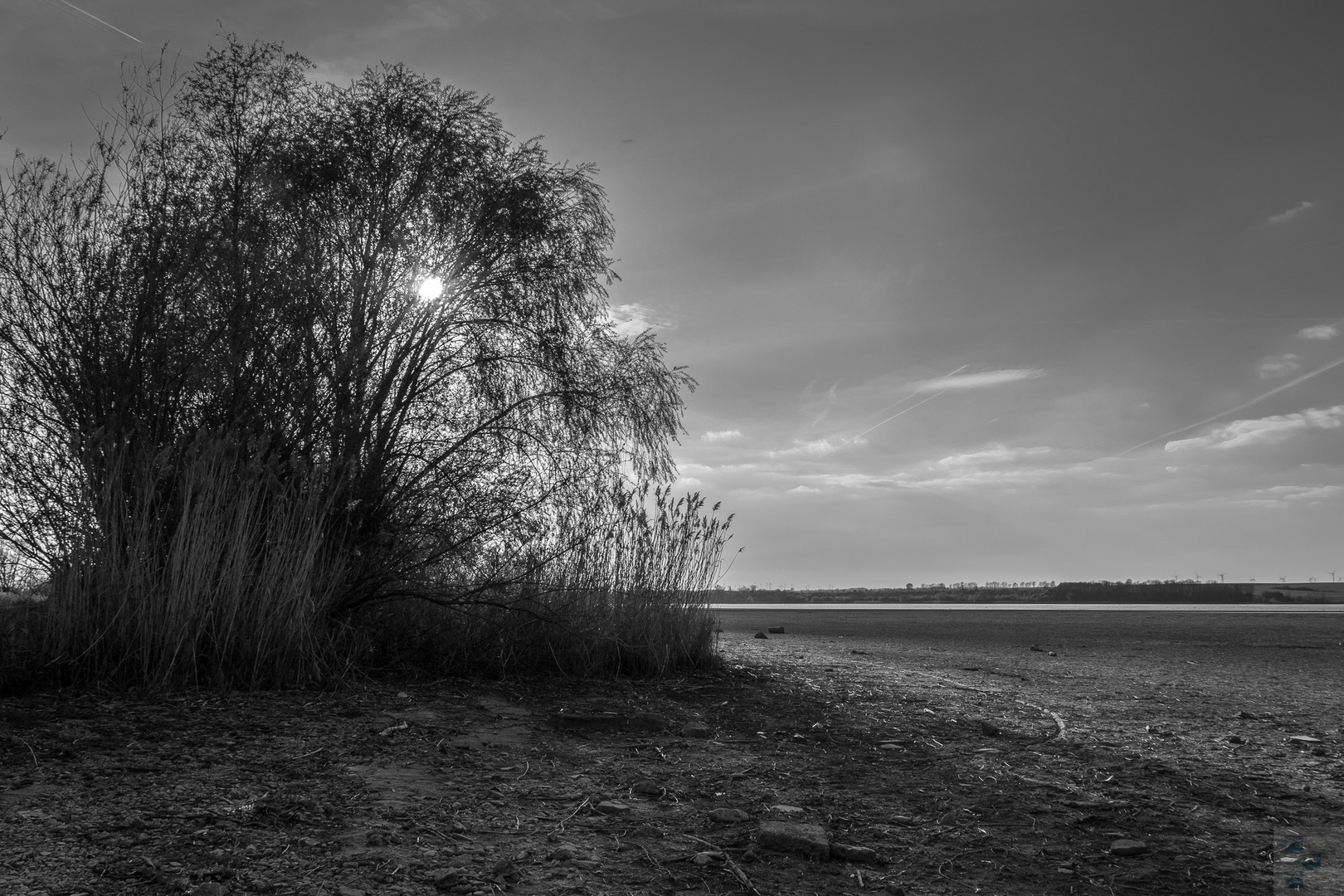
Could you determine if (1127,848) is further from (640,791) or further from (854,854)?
(640,791)

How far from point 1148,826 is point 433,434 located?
22.9 ft

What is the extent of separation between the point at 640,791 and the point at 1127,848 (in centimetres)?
193

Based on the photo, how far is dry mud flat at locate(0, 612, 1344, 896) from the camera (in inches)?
113

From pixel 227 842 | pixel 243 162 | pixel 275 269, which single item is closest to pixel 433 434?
pixel 275 269

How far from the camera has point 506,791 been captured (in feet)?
12.6

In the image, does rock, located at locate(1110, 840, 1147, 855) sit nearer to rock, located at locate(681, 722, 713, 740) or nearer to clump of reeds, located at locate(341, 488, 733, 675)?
rock, located at locate(681, 722, 713, 740)

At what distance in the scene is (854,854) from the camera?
3.14 m

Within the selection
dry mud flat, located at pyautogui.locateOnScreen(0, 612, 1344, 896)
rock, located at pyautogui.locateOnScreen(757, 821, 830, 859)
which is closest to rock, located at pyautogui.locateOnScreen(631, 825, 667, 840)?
dry mud flat, located at pyautogui.locateOnScreen(0, 612, 1344, 896)

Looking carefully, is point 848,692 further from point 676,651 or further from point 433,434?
point 433,434

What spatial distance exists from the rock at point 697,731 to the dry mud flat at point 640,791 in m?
0.03

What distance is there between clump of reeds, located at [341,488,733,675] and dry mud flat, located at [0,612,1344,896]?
72cm

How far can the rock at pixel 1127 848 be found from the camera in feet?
10.5

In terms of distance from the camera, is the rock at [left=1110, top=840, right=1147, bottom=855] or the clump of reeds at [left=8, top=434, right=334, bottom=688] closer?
the rock at [left=1110, top=840, right=1147, bottom=855]

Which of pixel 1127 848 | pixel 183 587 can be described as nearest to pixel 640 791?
pixel 1127 848
